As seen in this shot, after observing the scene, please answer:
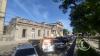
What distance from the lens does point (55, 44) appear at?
2342cm

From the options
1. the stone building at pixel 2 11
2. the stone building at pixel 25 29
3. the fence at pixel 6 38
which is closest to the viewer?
the stone building at pixel 2 11

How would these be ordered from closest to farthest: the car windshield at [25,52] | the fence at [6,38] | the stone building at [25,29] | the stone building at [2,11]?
the car windshield at [25,52] < the stone building at [2,11] < the fence at [6,38] < the stone building at [25,29]

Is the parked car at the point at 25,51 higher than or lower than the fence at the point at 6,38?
lower

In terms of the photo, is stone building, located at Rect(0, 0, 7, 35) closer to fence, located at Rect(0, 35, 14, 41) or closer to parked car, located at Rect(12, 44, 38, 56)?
fence, located at Rect(0, 35, 14, 41)

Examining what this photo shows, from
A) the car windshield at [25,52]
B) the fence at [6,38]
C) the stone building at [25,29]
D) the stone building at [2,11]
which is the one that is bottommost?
the car windshield at [25,52]

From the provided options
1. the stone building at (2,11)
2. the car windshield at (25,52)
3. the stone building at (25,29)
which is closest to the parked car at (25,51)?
the car windshield at (25,52)

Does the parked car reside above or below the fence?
below

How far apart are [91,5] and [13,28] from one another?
3034 centimetres

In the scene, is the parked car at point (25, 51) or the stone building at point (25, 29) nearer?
the parked car at point (25, 51)

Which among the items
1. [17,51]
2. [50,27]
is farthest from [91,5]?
[50,27]

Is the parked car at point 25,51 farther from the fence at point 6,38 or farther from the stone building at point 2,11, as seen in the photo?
the fence at point 6,38

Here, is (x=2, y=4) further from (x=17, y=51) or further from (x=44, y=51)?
(x=17, y=51)

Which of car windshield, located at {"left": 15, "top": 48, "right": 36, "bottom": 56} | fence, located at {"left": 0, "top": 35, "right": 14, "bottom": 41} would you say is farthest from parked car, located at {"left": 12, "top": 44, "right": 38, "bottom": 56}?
fence, located at {"left": 0, "top": 35, "right": 14, "bottom": 41}

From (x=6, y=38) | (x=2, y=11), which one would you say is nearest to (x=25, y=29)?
(x=6, y=38)
